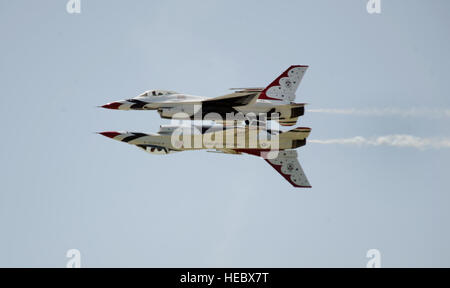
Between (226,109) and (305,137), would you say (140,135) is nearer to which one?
(226,109)

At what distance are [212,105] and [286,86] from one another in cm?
626

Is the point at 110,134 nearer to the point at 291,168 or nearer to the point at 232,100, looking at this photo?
the point at 232,100

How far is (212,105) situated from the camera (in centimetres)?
4684

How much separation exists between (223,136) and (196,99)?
3.08 meters

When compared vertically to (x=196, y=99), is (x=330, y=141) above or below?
below

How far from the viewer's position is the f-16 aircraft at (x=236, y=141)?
4716cm

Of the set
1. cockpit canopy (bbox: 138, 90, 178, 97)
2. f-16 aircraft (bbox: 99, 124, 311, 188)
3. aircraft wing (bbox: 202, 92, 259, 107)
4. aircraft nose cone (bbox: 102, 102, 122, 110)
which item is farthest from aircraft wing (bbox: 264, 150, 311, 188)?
aircraft nose cone (bbox: 102, 102, 122, 110)

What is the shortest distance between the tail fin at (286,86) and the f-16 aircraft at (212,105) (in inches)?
16.3

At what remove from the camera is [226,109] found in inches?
1847

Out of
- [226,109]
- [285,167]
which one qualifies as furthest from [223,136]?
[285,167]

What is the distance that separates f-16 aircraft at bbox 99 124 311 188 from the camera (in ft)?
155

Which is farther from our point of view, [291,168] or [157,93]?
[291,168]

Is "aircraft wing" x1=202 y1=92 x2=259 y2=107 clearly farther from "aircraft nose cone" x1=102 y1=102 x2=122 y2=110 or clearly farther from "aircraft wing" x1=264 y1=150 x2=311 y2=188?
"aircraft nose cone" x1=102 y1=102 x2=122 y2=110

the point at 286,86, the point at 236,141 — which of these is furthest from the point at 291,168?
the point at 286,86
